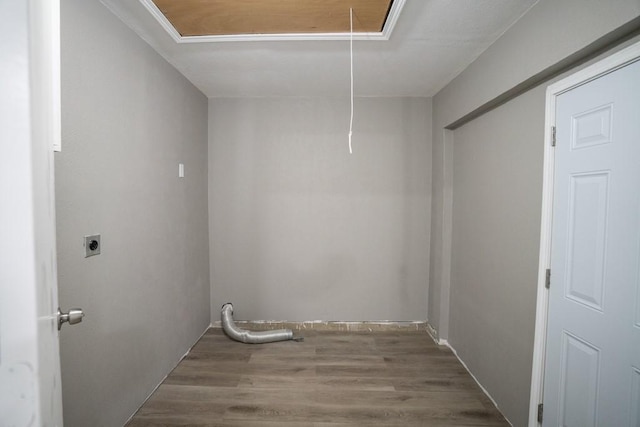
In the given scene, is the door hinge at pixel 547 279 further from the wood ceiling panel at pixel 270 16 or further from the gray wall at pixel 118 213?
the gray wall at pixel 118 213

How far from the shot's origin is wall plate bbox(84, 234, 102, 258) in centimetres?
134

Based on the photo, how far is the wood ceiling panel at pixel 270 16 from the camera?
142cm

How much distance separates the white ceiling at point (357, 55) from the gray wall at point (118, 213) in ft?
0.77

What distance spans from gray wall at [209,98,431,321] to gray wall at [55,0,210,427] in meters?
0.58

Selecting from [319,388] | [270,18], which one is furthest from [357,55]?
[319,388]

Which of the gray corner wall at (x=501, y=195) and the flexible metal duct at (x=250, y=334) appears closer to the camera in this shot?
the gray corner wall at (x=501, y=195)

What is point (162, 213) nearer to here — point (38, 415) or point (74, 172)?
point (74, 172)

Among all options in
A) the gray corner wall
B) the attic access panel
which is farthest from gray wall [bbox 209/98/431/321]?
the attic access panel

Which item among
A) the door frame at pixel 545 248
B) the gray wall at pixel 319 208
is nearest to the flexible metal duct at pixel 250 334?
the gray wall at pixel 319 208

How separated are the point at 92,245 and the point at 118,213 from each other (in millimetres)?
252

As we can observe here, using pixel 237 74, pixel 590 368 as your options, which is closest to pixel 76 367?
pixel 237 74

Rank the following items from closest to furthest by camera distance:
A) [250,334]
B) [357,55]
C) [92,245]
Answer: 1. [92,245]
2. [357,55]
3. [250,334]

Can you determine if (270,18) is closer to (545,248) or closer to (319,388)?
(545,248)

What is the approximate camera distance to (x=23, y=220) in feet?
1.63
